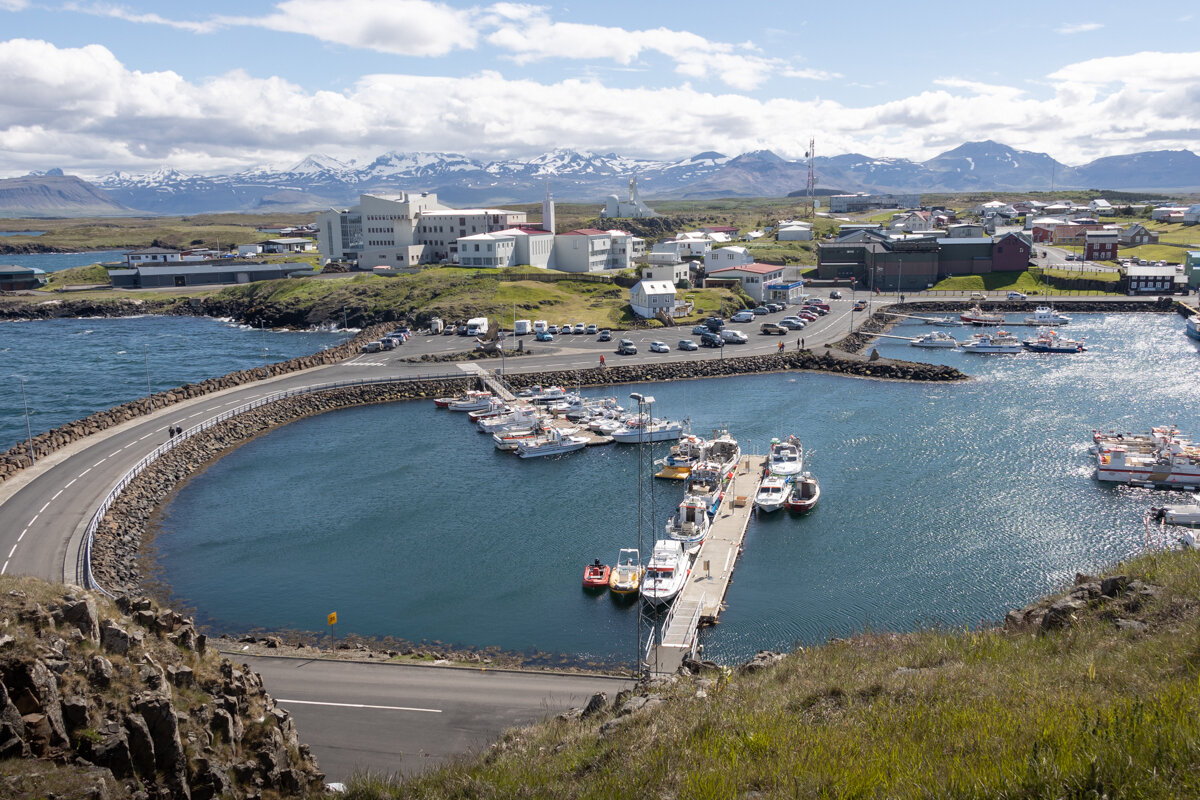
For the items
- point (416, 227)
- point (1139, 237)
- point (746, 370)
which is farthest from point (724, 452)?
point (1139, 237)

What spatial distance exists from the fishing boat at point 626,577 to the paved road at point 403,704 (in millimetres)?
5284

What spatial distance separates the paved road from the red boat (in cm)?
584

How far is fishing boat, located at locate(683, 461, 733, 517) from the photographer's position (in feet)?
92.7

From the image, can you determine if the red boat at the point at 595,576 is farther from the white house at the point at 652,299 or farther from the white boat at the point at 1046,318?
the white boat at the point at 1046,318

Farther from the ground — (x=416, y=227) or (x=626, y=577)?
(x=416, y=227)

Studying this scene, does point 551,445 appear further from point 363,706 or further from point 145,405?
point 363,706

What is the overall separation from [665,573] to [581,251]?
52345 millimetres

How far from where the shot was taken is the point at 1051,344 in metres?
53.9

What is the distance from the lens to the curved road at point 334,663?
14.9 m

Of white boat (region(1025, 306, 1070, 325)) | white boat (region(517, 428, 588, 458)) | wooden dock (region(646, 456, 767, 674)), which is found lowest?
wooden dock (region(646, 456, 767, 674))

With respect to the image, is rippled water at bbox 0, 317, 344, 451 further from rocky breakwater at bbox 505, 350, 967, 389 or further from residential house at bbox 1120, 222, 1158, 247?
residential house at bbox 1120, 222, 1158, 247

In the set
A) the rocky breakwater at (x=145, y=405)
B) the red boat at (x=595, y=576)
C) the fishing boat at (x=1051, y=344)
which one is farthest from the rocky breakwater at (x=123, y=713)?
the fishing boat at (x=1051, y=344)

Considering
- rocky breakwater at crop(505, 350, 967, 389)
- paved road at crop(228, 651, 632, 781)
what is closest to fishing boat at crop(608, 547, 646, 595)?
paved road at crop(228, 651, 632, 781)

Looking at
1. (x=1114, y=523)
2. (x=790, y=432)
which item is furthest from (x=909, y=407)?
(x=1114, y=523)
